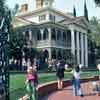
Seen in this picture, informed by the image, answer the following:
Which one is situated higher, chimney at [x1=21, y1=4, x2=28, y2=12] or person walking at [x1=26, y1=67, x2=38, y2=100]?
chimney at [x1=21, y1=4, x2=28, y2=12]

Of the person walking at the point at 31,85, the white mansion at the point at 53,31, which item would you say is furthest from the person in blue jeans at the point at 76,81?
the white mansion at the point at 53,31

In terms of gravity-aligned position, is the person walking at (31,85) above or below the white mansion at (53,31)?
below

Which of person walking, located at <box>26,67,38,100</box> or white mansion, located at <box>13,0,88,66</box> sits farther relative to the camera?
white mansion, located at <box>13,0,88,66</box>

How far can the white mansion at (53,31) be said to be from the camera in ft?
178

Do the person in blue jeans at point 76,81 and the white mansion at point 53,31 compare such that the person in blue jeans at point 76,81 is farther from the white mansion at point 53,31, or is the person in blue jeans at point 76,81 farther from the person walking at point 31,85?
the white mansion at point 53,31

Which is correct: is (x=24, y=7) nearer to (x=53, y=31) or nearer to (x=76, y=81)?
(x=53, y=31)

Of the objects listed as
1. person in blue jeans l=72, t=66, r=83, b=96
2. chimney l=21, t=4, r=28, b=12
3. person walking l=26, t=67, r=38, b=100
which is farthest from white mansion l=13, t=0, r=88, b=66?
person walking l=26, t=67, r=38, b=100

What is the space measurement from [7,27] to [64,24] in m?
52.4

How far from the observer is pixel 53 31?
5544 centimetres

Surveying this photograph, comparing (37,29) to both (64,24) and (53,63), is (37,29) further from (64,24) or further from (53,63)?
(53,63)

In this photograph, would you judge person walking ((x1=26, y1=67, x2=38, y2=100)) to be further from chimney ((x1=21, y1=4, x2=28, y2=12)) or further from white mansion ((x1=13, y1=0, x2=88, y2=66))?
chimney ((x1=21, y1=4, x2=28, y2=12))

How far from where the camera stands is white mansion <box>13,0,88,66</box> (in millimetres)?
54281

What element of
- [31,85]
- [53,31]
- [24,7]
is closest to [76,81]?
[31,85]

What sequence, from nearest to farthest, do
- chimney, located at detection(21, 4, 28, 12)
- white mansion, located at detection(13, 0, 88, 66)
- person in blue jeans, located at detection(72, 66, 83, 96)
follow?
person in blue jeans, located at detection(72, 66, 83, 96)
white mansion, located at detection(13, 0, 88, 66)
chimney, located at detection(21, 4, 28, 12)
